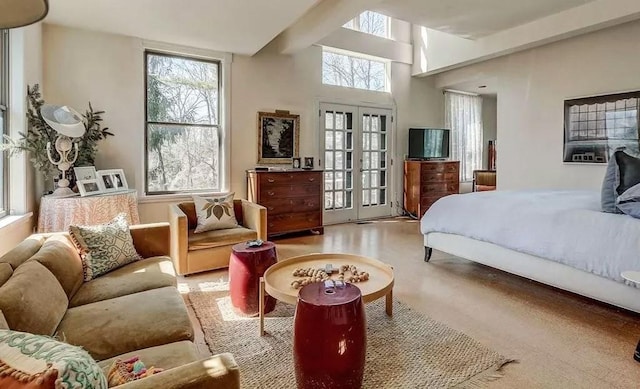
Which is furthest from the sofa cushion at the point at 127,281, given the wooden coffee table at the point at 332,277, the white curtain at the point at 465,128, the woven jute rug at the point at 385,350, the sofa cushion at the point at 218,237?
the white curtain at the point at 465,128

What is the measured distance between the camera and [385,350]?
2.13m

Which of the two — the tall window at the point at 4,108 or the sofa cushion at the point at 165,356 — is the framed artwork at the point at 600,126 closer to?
the sofa cushion at the point at 165,356

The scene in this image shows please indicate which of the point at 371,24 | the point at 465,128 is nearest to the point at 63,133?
the point at 371,24

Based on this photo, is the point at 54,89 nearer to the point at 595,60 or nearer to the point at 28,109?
the point at 28,109

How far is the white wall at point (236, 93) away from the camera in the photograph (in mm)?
4113

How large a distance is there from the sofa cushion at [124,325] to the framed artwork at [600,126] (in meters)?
5.13

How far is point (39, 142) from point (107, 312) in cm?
258

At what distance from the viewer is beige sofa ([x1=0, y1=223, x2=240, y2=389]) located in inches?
41.6

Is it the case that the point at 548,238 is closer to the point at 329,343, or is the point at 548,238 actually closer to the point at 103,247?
the point at 329,343

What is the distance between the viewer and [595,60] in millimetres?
4652

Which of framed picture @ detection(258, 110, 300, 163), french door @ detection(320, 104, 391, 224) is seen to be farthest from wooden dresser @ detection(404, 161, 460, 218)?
framed picture @ detection(258, 110, 300, 163)

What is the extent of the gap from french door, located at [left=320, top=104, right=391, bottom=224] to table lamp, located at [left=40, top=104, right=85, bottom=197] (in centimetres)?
347

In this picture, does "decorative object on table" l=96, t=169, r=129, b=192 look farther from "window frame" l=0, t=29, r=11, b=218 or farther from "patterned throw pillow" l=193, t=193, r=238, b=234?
"patterned throw pillow" l=193, t=193, r=238, b=234

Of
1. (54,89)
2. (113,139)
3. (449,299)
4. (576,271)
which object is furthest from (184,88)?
(576,271)
